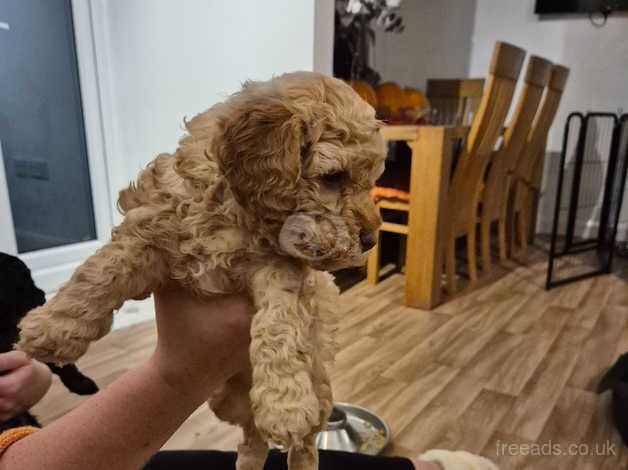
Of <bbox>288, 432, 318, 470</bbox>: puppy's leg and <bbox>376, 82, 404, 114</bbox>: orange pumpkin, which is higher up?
<bbox>376, 82, 404, 114</bbox>: orange pumpkin

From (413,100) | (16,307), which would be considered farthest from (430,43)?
(16,307)

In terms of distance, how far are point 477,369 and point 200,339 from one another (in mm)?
1519

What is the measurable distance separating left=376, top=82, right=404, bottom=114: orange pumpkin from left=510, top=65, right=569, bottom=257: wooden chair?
889 millimetres

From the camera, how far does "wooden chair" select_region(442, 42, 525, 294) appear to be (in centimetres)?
249

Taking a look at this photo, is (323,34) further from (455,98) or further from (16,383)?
(455,98)

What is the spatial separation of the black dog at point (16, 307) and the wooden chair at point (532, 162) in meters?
2.95

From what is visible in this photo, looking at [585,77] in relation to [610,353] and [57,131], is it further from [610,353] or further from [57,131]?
[57,131]

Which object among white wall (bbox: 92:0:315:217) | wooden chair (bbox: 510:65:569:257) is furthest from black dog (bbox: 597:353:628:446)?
wooden chair (bbox: 510:65:569:257)

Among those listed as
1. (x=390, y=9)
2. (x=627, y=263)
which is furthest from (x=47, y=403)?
(x=627, y=263)

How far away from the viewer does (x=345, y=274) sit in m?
3.07

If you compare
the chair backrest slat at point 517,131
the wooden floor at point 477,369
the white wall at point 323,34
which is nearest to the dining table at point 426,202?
the wooden floor at point 477,369

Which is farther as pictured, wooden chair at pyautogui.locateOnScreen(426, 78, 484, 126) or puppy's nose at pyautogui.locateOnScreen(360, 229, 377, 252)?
wooden chair at pyautogui.locateOnScreen(426, 78, 484, 126)

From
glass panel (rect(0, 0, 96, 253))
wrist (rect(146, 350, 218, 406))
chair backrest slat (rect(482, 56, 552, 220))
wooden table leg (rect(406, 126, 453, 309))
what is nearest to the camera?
wrist (rect(146, 350, 218, 406))

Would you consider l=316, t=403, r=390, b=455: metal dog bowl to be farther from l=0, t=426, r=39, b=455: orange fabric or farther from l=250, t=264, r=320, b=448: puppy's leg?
l=250, t=264, r=320, b=448: puppy's leg
